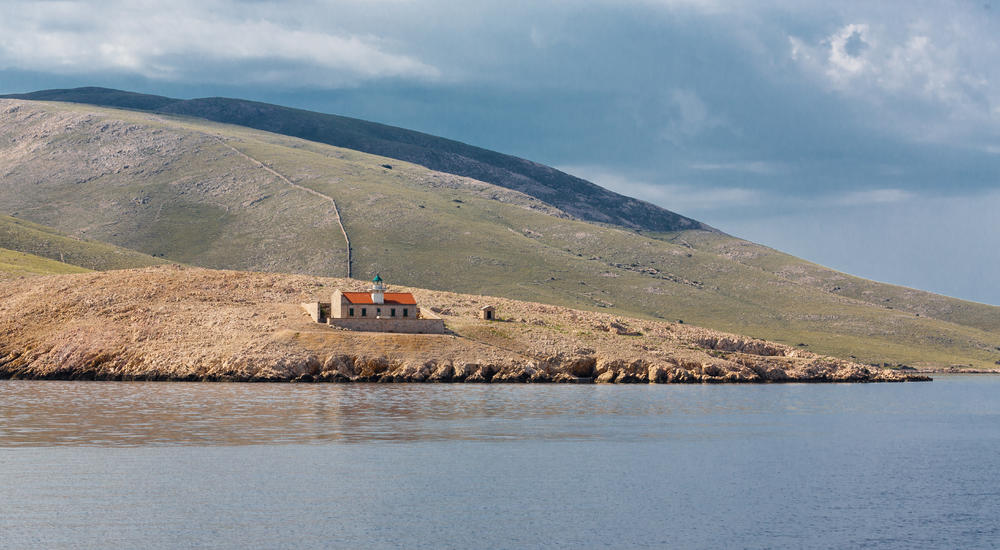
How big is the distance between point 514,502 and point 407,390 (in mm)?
50522

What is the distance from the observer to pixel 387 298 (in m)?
110

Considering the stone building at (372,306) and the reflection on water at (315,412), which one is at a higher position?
the stone building at (372,306)

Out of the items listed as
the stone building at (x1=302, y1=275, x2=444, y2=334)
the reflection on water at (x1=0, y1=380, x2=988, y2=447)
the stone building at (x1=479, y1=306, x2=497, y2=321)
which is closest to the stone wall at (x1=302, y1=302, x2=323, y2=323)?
the stone building at (x1=302, y1=275, x2=444, y2=334)

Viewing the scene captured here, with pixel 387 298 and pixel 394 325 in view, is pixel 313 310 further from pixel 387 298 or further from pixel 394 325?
pixel 394 325

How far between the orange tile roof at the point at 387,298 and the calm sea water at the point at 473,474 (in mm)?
25965

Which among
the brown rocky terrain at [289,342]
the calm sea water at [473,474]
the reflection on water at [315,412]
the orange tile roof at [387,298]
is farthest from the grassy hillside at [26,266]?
the calm sea water at [473,474]

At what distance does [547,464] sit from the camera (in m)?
50.0

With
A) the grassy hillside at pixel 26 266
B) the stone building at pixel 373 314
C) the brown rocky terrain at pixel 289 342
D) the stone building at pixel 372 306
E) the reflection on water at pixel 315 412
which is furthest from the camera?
the grassy hillside at pixel 26 266

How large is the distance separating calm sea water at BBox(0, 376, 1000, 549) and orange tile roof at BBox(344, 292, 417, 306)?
2597 cm

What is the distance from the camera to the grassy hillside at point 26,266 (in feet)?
482

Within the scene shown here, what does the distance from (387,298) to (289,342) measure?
13.4 m

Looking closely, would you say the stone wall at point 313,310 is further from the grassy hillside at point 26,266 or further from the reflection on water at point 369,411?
the grassy hillside at point 26,266

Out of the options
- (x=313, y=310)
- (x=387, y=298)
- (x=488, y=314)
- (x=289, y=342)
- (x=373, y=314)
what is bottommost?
(x=289, y=342)

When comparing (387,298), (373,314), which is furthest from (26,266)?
(373,314)
